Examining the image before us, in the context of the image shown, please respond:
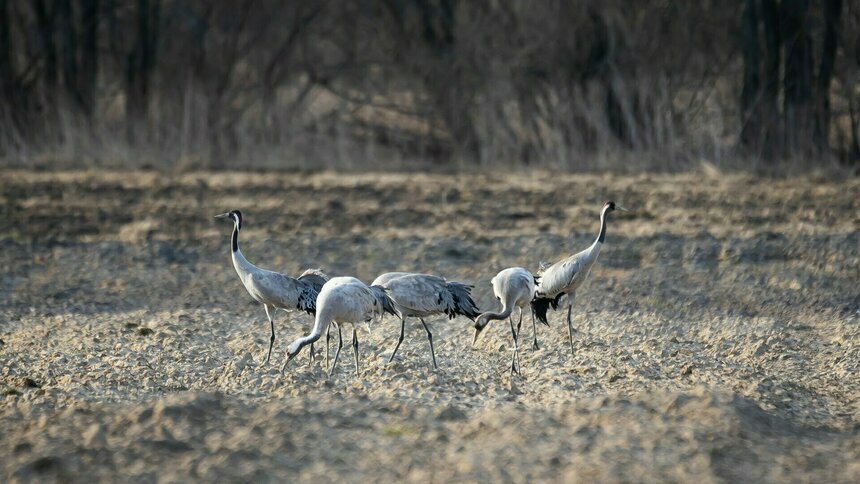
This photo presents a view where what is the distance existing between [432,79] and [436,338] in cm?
1084

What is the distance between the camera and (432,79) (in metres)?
20.2

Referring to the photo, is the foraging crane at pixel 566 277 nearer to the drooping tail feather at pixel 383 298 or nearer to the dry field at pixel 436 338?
the dry field at pixel 436 338

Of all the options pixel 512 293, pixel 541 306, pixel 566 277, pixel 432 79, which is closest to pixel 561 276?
pixel 566 277

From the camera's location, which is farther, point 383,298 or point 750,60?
point 750,60

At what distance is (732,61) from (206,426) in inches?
551

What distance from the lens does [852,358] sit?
29.7ft

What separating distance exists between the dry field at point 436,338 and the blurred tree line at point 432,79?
187 centimetres

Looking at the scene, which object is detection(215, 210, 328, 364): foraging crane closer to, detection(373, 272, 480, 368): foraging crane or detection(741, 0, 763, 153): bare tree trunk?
detection(373, 272, 480, 368): foraging crane

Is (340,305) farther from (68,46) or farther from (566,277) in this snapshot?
(68,46)

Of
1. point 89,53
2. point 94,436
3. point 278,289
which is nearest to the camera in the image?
point 94,436

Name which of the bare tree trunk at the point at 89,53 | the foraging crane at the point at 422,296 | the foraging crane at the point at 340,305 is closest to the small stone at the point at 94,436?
the foraging crane at the point at 340,305

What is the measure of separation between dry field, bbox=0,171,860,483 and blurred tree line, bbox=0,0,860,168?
187 cm

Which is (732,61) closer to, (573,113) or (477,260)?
(573,113)

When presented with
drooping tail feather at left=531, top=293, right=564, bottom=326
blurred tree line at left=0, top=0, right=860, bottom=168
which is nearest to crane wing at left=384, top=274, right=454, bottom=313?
drooping tail feather at left=531, top=293, right=564, bottom=326
